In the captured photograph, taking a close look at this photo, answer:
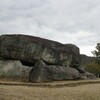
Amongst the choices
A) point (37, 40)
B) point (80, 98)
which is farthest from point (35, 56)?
point (80, 98)

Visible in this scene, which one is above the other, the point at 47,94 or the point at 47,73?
the point at 47,73

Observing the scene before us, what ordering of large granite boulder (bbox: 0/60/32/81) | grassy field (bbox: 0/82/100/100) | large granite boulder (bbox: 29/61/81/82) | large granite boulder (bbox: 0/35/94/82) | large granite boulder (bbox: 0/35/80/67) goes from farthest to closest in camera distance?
large granite boulder (bbox: 0/35/80/67) → large granite boulder (bbox: 0/35/94/82) → large granite boulder (bbox: 0/60/32/81) → large granite boulder (bbox: 29/61/81/82) → grassy field (bbox: 0/82/100/100)

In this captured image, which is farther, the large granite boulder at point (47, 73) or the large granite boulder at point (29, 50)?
the large granite boulder at point (29, 50)

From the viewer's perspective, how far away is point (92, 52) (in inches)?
2571

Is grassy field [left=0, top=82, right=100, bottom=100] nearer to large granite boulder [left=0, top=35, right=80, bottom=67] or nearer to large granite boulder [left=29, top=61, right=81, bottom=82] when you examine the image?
large granite boulder [left=29, top=61, right=81, bottom=82]

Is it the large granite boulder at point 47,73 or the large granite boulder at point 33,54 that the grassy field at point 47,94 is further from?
the large granite boulder at point 33,54

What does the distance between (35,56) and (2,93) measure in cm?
1071

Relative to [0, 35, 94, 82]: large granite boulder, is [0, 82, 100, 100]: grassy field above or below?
below

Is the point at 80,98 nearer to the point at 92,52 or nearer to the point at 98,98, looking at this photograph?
the point at 98,98

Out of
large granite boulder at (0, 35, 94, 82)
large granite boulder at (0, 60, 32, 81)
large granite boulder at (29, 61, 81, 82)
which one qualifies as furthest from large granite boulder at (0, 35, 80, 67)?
large granite boulder at (29, 61, 81, 82)

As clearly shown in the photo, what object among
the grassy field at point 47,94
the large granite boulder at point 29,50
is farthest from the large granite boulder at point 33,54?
the grassy field at point 47,94

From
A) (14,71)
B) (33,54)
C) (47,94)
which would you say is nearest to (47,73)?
(33,54)

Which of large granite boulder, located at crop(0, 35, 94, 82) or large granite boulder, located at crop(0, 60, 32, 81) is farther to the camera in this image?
large granite boulder, located at crop(0, 35, 94, 82)

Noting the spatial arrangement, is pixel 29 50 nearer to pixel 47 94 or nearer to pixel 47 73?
pixel 47 73
